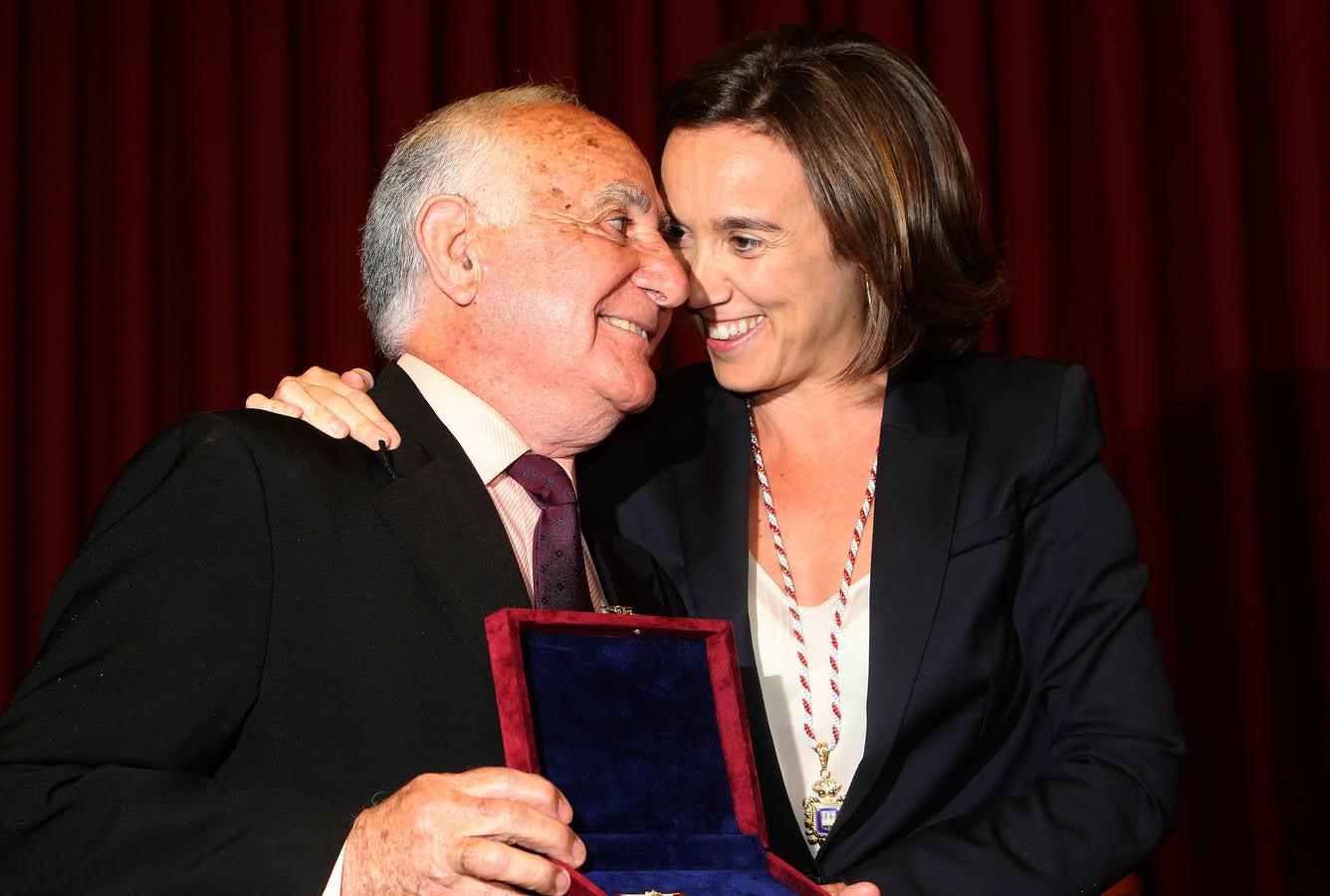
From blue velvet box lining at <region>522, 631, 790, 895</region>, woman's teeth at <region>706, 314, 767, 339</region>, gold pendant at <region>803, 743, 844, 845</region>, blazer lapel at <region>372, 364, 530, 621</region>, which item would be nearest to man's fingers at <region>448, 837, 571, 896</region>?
blue velvet box lining at <region>522, 631, 790, 895</region>

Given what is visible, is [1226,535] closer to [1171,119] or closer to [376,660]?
[1171,119]

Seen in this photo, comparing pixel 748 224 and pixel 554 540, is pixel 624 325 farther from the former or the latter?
pixel 554 540

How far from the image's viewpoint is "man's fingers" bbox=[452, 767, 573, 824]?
1389 mm

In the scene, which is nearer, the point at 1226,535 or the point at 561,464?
the point at 561,464

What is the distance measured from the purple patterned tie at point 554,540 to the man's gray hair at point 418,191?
1.11ft

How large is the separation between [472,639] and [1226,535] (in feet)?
7.45

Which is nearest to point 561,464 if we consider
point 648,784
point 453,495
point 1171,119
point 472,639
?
point 453,495

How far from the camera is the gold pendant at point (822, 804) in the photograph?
2.09m

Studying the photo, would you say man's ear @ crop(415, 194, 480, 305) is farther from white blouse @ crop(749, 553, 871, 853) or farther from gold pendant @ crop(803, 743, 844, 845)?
gold pendant @ crop(803, 743, 844, 845)

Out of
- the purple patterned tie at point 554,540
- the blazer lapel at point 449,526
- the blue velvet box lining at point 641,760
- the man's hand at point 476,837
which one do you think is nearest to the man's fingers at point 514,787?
the man's hand at point 476,837

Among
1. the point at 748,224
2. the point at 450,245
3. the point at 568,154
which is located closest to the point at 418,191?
the point at 450,245

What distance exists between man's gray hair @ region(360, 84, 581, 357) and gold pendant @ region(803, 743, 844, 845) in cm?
88

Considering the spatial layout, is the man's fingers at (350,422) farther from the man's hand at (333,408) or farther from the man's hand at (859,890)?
the man's hand at (859,890)

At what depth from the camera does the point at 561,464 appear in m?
2.15
